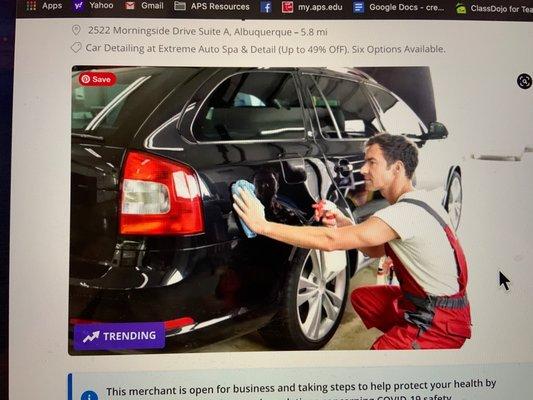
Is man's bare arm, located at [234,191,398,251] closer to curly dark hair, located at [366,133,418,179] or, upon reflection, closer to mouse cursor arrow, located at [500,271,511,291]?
curly dark hair, located at [366,133,418,179]

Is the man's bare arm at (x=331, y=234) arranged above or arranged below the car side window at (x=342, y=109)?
below

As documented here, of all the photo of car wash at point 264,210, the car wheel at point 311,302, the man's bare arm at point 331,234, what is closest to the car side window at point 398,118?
the photo of car wash at point 264,210

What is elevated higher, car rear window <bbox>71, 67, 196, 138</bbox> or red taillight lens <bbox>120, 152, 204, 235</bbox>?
car rear window <bbox>71, 67, 196, 138</bbox>

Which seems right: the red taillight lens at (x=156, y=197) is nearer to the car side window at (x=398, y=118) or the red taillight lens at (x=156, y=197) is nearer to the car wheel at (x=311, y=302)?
the car wheel at (x=311, y=302)

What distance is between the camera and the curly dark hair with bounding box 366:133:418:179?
129 centimetres

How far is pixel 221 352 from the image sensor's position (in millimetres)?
1252

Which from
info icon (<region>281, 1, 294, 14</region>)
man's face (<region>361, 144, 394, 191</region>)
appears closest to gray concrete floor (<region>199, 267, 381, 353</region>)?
man's face (<region>361, 144, 394, 191</region>)

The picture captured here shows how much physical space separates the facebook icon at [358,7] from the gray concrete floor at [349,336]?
0.75m

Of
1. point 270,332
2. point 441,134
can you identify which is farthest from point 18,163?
point 441,134

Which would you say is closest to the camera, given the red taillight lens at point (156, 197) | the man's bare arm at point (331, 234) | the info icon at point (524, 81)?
the red taillight lens at point (156, 197)

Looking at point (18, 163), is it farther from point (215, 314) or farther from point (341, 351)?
point (341, 351)

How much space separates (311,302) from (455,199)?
51cm

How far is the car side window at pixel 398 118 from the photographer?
1.31m

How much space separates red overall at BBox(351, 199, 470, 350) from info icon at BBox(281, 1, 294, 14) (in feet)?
2.09
